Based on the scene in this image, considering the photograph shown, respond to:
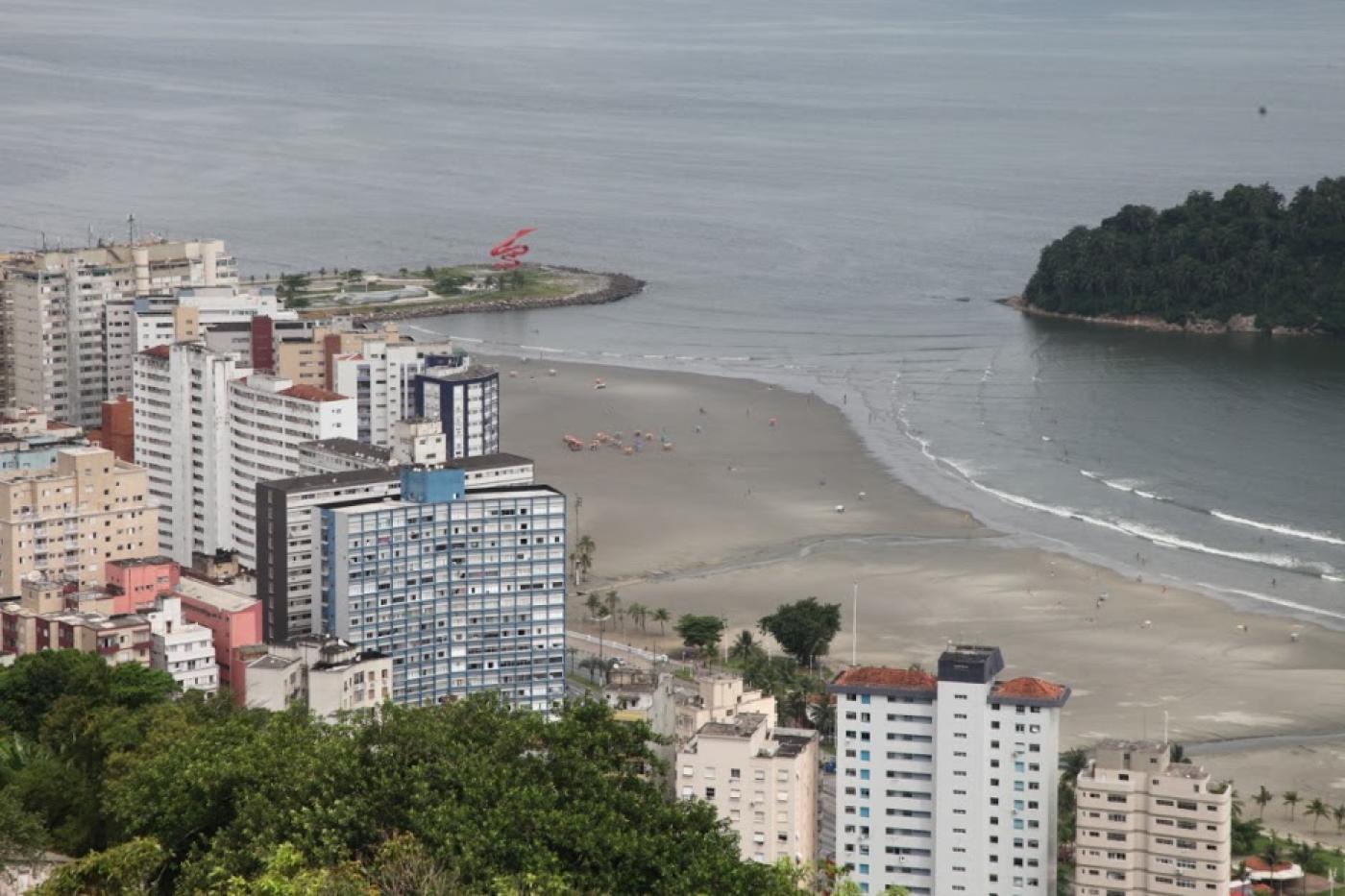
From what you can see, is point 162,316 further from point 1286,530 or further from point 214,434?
point 1286,530

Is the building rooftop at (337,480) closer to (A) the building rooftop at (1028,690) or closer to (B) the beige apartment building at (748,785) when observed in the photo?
(B) the beige apartment building at (748,785)

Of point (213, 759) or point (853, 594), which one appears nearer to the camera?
point (213, 759)

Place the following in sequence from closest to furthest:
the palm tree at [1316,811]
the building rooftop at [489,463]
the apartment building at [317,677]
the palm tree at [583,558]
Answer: the apartment building at [317,677] < the palm tree at [1316,811] < the building rooftop at [489,463] < the palm tree at [583,558]

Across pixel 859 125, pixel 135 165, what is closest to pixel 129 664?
pixel 135 165

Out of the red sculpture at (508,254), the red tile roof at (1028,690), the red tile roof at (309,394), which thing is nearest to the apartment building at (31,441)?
the red tile roof at (309,394)

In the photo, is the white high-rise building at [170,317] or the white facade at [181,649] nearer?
the white facade at [181,649]

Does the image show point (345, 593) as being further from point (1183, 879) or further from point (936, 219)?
point (936, 219)
